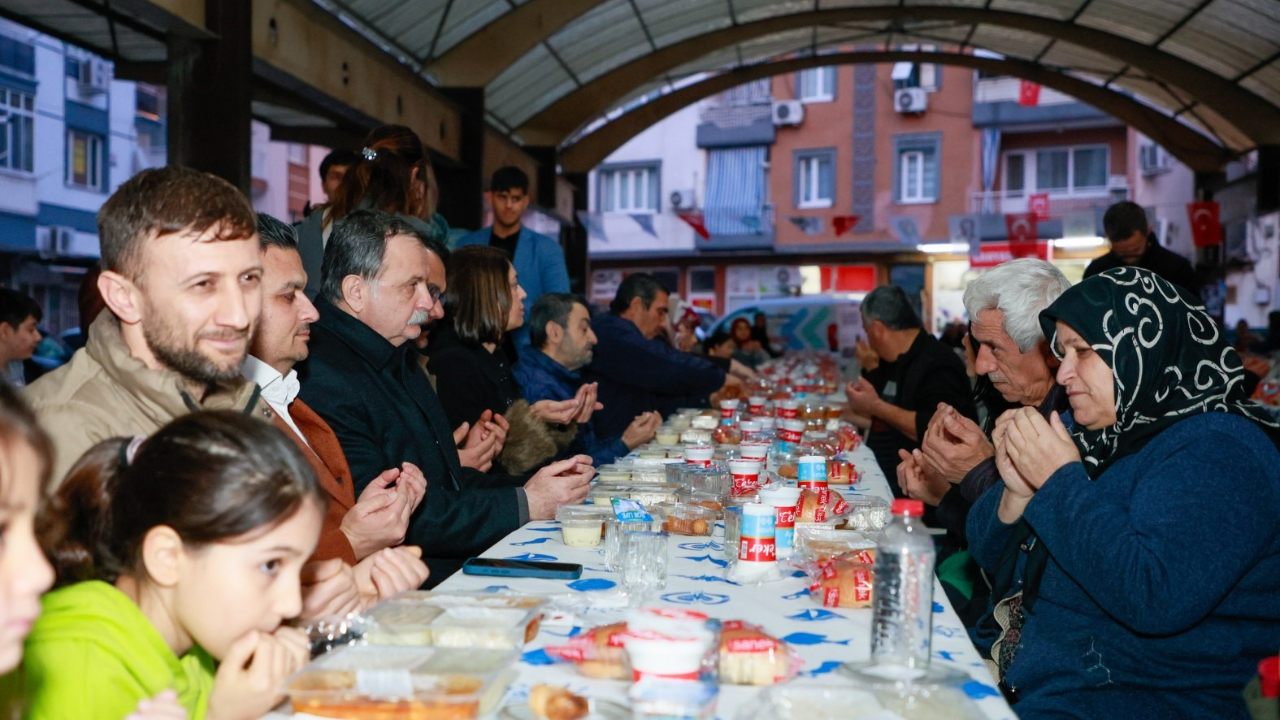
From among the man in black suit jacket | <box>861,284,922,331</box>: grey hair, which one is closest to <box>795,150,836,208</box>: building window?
<box>861,284,922,331</box>: grey hair

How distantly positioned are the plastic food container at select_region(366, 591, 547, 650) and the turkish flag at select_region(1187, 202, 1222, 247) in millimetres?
16637

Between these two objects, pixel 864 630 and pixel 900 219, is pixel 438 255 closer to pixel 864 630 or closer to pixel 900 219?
pixel 864 630

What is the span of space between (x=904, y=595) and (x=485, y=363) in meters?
2.82

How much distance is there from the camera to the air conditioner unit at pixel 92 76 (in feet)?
58.2

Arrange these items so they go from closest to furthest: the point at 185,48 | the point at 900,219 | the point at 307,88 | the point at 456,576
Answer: the point at 456,576, the point at 185,48, the point at 307,88, the point at 900,219

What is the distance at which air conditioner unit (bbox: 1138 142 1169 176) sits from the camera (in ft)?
73.4

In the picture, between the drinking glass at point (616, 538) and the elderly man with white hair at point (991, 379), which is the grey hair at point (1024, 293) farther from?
the drinking glass at point (616, 538)

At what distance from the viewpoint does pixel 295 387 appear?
2646 millimetres

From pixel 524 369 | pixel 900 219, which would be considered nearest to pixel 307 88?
pixel 524 369

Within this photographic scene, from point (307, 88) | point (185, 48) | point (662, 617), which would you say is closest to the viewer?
point (662, 617)

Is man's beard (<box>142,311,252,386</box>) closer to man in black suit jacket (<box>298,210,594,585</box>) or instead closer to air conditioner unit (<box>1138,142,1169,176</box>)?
man in black suit jacket (<box>298,210,594,585</box>)

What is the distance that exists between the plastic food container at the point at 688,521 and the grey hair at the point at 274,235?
3.79 feet

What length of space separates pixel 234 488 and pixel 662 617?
60cm

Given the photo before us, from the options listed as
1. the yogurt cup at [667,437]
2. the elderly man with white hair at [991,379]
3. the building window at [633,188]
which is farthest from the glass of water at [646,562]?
the building window at [633,188]
